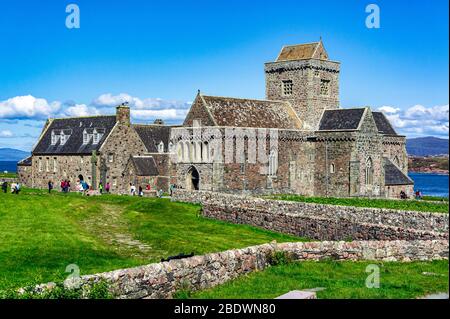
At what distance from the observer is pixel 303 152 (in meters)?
61.4

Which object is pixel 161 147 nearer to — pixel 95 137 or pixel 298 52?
pixel 95 137

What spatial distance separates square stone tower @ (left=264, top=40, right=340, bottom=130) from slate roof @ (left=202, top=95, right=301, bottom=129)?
1.49 metres

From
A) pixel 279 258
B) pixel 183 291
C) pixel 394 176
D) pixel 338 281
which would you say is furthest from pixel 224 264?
pixel 394 176

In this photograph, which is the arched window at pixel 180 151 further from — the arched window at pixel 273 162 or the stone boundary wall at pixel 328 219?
the stone boundary wall at pixel 328 219

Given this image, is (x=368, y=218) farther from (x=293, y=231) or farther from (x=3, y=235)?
(x=3, y=235)

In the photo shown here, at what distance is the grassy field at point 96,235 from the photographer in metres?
23.9

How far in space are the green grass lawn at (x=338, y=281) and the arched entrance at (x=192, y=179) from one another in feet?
122

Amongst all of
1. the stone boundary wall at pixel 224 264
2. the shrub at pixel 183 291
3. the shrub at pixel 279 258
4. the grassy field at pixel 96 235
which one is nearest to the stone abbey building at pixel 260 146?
the grassy field at pixel 96 235

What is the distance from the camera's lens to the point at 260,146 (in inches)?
2255

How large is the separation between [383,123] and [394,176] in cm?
964

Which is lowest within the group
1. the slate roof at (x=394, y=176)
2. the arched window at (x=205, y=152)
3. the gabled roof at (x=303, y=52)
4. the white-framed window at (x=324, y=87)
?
the slate roof at (x=394, y=176)

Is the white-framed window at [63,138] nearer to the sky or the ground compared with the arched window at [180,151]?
nearer to the sky

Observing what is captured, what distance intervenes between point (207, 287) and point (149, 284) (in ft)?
6.49

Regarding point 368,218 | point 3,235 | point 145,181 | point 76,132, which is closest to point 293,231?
point 368,218
